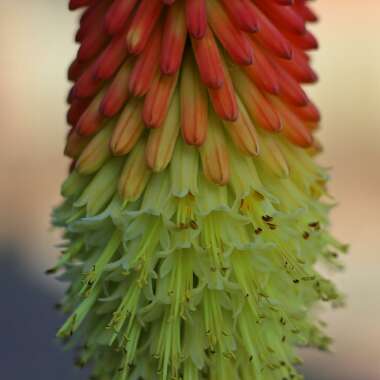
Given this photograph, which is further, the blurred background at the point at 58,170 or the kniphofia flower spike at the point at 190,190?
the blurred background at the point at 58,170

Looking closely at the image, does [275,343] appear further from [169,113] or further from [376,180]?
[376,180]

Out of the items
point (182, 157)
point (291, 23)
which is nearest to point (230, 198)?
point (182, 157)

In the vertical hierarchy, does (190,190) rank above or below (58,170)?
above

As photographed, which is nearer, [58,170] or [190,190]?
[190,190]

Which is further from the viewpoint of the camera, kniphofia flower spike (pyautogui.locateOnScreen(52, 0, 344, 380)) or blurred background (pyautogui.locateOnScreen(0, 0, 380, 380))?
blurred background (pyautogui.locateOnScreen(0, 0, 380, 380))
